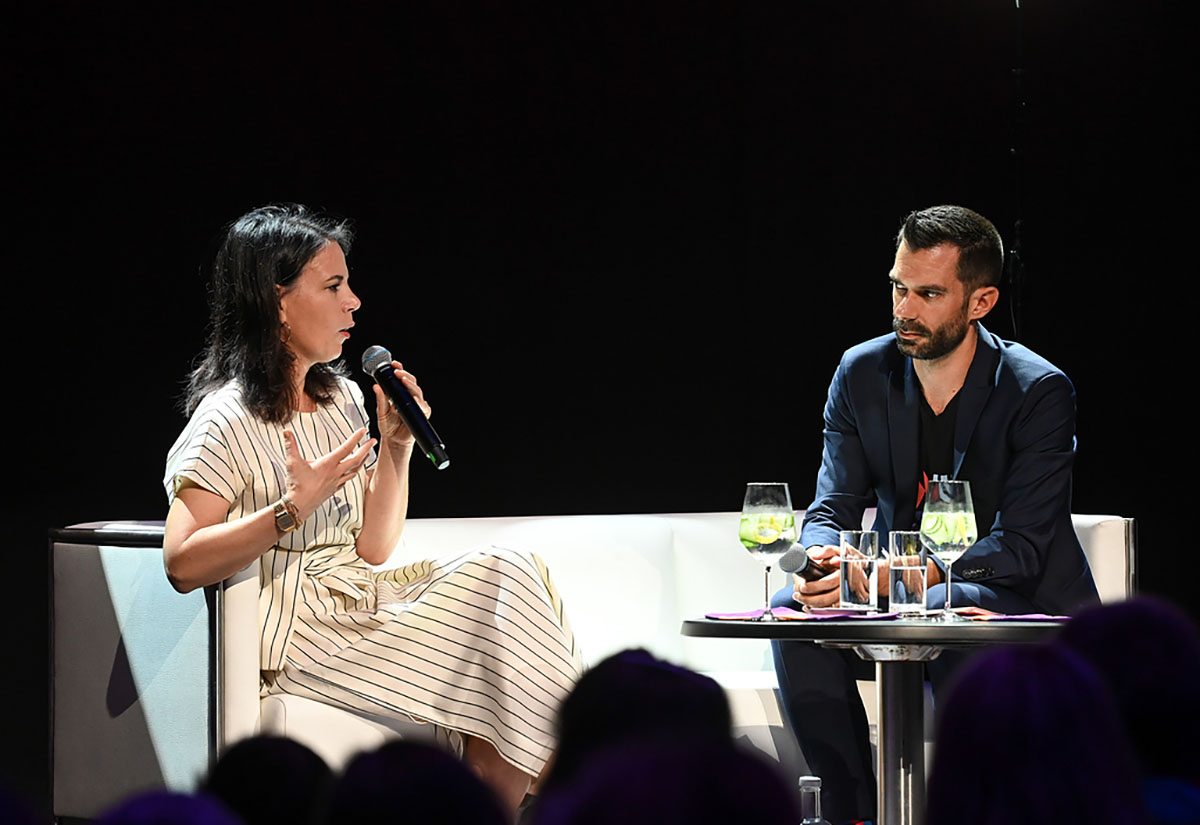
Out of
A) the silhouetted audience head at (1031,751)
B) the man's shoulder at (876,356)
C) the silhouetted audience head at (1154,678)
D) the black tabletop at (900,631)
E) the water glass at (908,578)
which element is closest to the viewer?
the silhouetted audience head at (1031,751)

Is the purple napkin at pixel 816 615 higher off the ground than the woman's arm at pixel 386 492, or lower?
A: lower

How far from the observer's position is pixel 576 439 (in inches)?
167

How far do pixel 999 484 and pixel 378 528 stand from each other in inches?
54.2

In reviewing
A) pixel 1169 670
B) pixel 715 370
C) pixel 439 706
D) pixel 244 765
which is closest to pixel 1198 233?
→ pixel 715 370

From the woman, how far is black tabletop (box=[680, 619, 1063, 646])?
67cm

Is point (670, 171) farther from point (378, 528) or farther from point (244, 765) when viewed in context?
point (244, 765)

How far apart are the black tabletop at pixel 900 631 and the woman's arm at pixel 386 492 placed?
108 centimetres

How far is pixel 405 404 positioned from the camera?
2918 mm

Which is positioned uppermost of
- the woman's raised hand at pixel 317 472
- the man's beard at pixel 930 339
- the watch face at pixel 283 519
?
the man's beard at pixel 930 339

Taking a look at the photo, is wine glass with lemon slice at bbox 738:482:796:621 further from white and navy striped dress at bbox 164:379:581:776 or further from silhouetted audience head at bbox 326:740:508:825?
silhouetted audience head at bbox 326:740:508:825

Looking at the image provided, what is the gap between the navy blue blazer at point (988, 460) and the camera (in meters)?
3.06

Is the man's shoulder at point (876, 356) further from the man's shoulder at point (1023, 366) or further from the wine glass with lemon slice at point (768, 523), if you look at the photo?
the wine glass with lemon slice at point (768, 523)

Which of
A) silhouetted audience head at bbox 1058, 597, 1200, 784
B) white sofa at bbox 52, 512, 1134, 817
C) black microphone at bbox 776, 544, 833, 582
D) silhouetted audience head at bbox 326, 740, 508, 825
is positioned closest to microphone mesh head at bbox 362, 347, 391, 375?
white sofa at bbox 52, 512, 1134, 817

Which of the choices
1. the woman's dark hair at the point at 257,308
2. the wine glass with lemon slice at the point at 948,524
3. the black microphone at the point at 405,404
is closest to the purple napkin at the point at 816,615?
the wine glass with lemon slice at the point at 948,524
